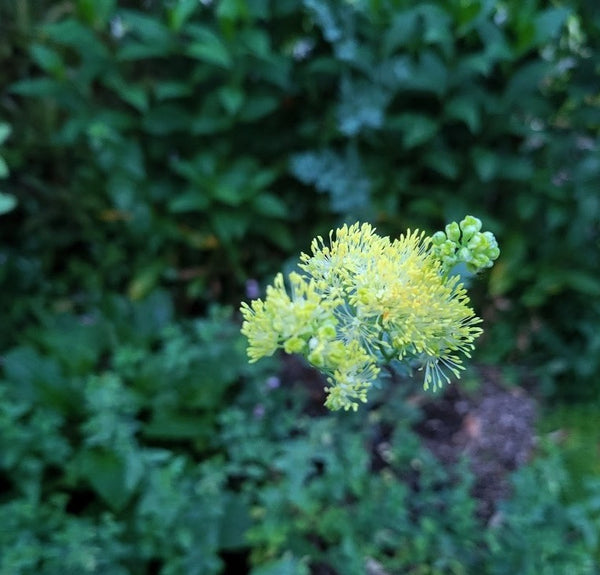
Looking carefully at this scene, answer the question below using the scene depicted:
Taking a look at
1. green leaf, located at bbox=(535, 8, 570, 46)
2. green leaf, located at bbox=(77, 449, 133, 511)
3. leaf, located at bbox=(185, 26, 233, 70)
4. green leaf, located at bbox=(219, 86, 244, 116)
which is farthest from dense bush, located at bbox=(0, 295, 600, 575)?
green leaf, located at bbox=(535, 8, 570, 46)

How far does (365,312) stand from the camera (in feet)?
2.52

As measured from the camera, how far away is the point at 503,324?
2.41 metres

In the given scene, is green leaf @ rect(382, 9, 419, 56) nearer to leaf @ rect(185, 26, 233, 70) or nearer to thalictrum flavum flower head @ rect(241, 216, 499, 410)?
leaf @ rect(185, 26, 233, 70)

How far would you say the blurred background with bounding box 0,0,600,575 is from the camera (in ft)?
5.60

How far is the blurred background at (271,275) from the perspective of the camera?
171cm

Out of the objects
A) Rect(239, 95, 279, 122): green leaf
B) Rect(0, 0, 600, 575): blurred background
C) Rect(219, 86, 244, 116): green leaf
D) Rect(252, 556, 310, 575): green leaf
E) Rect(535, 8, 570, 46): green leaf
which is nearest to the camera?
Rect(252, 556, 310, 575): green leaf

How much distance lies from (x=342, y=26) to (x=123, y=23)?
775 mm

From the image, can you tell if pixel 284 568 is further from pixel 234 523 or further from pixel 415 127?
pixel 415 127

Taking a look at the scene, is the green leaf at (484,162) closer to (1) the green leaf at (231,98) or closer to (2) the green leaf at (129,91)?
(1) the green leaf at (231,98)

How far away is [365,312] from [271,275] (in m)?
1.72

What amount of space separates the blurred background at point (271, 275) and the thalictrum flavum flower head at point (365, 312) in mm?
972

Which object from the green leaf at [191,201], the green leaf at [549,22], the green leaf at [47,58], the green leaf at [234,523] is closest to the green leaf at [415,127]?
the green leaf at [549,22]

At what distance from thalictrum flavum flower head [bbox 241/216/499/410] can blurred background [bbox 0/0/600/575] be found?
0.97 metres

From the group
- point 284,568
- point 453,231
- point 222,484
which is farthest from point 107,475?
point 453,231
